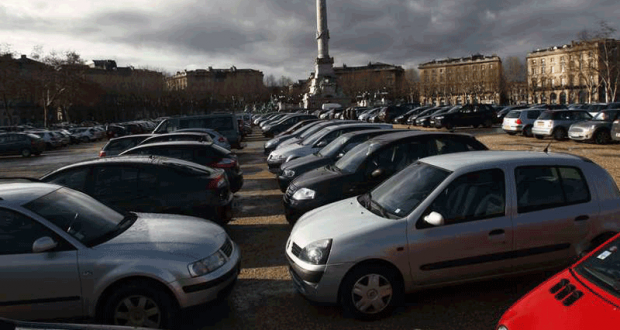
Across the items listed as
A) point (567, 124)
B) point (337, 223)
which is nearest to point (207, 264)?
point (337, 223)

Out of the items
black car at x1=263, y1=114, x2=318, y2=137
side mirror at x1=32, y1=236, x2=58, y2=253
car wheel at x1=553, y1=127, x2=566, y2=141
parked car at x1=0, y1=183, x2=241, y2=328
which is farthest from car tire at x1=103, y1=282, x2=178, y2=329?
black car at x1=263, y1=114, x2=318, y2=137

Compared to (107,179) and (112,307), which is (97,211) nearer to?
(112,307)

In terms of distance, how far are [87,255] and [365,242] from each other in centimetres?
249

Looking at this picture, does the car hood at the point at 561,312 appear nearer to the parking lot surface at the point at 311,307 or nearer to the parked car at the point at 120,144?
the parking lot surface at the point at 311,307

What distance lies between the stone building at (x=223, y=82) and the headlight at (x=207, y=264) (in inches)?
4220

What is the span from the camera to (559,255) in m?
4.79

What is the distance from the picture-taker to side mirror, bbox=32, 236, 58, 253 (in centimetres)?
391

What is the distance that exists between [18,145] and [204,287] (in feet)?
97.9

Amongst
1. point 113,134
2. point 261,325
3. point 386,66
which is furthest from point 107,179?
point 386,66

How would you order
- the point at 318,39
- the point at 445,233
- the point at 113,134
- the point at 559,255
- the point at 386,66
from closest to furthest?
the point at 445,233
the point at 559,255
the point at 113,134
the point at 318,39
the point at 386,66

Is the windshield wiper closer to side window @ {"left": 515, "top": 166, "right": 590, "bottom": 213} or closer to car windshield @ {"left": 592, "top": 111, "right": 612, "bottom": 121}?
side window @ {"left": 515, "top": 166, "right": 590, "bottom": 213}

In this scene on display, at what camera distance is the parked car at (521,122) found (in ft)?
77.8

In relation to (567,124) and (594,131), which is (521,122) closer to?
(567,124)

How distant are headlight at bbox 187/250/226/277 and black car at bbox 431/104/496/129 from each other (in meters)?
28.1
